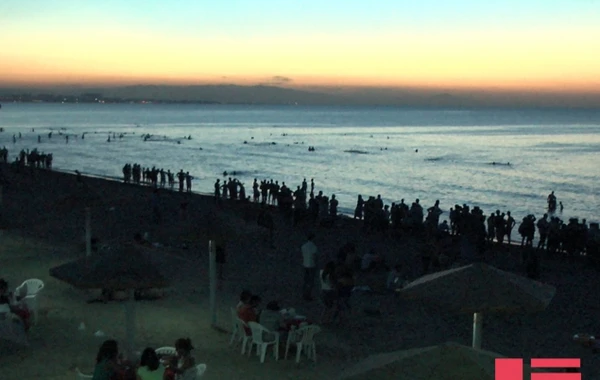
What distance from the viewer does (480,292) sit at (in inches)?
252

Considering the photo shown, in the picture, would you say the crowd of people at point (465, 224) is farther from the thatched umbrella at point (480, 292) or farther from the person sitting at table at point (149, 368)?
the person sitting at table at point (149, 368)

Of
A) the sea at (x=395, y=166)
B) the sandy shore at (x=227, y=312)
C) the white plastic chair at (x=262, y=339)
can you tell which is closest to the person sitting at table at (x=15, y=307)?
the sandy shore at (x=227, y=312)

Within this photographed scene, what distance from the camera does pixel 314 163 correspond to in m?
63.7

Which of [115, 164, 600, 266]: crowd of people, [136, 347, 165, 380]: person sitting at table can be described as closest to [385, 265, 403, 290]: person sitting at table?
[115, 164, 600, 266]: crowd of people

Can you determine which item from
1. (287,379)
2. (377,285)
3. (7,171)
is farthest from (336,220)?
(7,171)

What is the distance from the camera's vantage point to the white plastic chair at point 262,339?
859 centimetres

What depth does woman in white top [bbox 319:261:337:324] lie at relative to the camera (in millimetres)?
10530

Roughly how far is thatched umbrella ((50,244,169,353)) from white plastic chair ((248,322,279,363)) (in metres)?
1.45

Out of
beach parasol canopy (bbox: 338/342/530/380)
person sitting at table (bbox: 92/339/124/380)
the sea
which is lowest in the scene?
the sea

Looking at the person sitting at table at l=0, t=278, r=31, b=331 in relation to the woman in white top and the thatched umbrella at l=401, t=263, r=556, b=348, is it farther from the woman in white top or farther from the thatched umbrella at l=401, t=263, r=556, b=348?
the thatched umbrella at l=401, t=263, r=556, b=348

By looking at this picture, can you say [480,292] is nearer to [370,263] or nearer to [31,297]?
[31,297]

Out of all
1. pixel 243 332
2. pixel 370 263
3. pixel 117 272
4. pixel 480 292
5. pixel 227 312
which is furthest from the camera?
pixel 370 263

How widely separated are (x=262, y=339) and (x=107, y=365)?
9.19ft

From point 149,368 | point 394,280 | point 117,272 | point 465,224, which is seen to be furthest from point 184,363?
point 465,224
